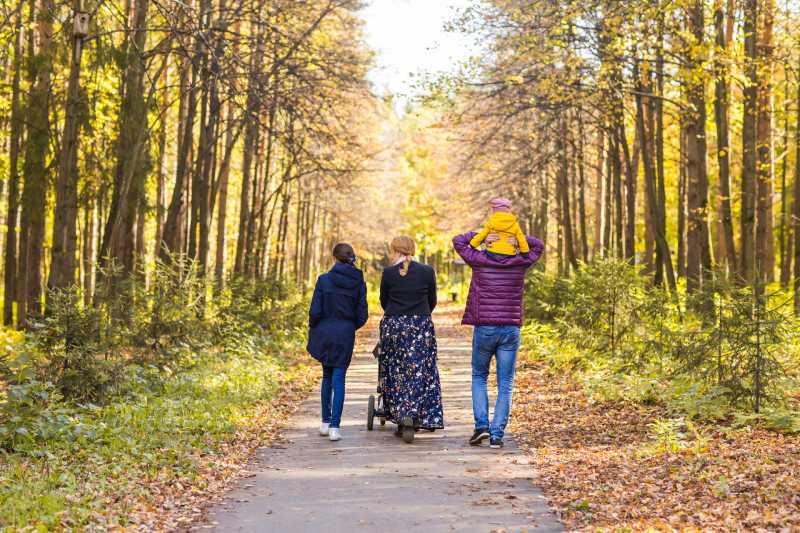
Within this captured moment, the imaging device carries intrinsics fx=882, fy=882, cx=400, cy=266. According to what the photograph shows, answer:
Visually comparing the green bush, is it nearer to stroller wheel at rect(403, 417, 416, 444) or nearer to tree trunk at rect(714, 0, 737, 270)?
tree trunk at rect(714, 0, 737, 270)

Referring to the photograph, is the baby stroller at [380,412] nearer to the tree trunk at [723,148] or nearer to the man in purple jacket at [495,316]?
the man in purple jacket at [495,316]

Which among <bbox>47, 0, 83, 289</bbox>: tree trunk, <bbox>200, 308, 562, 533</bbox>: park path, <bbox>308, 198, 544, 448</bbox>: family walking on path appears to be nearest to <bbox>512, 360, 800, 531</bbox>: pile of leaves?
<bbox>200, 308, 562, 533</bbox>: park path

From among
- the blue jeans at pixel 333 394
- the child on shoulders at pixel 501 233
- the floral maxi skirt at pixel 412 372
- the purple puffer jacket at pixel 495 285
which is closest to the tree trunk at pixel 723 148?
the child on shoulders at pixel 501 233

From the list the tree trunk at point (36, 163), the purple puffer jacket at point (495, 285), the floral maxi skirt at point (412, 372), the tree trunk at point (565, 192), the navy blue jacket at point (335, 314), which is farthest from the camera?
the tree trunk at point (565, 192)

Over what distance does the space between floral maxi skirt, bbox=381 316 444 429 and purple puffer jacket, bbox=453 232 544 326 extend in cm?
77

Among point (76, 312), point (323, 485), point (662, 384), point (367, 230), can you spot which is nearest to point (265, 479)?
point (323, 485)

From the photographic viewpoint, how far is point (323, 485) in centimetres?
725

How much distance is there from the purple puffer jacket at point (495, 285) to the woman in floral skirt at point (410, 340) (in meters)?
0.68

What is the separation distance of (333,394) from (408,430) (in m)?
1.04

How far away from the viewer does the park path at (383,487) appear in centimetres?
604

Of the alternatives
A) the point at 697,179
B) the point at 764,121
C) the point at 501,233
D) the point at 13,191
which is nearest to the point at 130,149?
the point at 13,191

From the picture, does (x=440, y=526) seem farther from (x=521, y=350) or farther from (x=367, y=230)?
(x=367, y=230)

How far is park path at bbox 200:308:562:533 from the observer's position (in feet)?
19.8

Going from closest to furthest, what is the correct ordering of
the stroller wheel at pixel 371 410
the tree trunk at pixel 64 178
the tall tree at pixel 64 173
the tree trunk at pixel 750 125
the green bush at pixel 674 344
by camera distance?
the green bush at pixel 674 344, the stroller wheel at pixel 371 410, the tall tree at pixel 64 173, the tree trunk at pixel 64 178, the tree trunk at pixel 750 125
